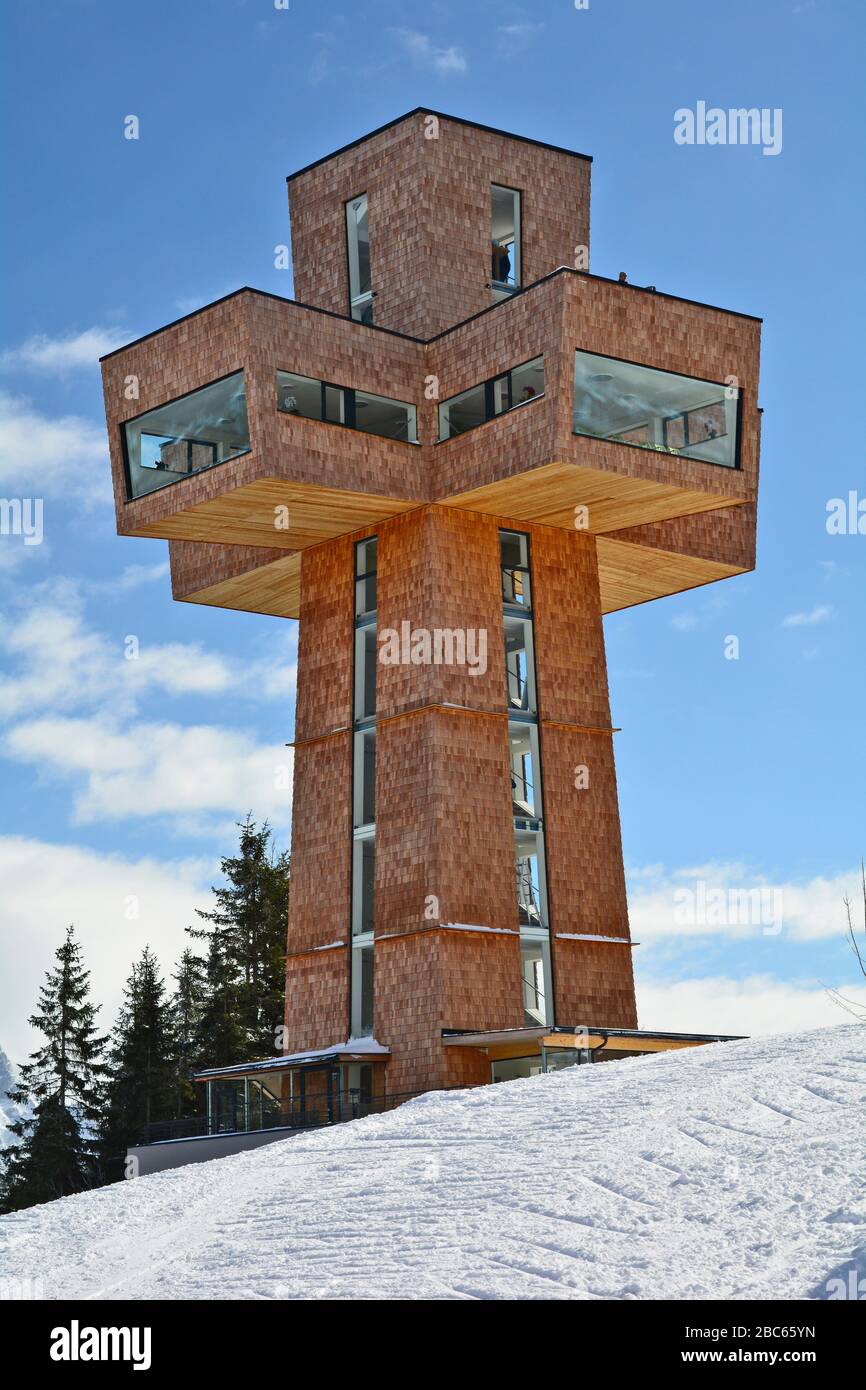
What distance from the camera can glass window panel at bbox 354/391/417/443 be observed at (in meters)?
31.4

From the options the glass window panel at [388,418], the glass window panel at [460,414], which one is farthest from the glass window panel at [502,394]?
the glass window panel at [388,418]

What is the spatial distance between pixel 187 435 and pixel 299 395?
2.16 meters

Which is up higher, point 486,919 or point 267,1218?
point 486,919

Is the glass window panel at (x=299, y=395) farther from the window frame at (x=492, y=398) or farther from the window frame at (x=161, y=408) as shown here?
the window frame at (x=492, y=398)

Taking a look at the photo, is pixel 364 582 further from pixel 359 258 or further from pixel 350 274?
pixel 359 258

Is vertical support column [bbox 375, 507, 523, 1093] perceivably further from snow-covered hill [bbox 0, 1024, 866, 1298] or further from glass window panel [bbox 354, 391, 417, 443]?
snow-covered hill [bbox 0, 1024, 866, 1298]

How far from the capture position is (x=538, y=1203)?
1486cm

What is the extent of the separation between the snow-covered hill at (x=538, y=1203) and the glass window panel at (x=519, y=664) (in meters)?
11.6

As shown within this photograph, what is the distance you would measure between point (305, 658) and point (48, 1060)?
88.4 ft

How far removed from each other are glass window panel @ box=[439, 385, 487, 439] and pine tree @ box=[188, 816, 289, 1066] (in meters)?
25.1

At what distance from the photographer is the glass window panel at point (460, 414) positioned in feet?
102

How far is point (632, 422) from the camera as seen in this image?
30.0 meters
